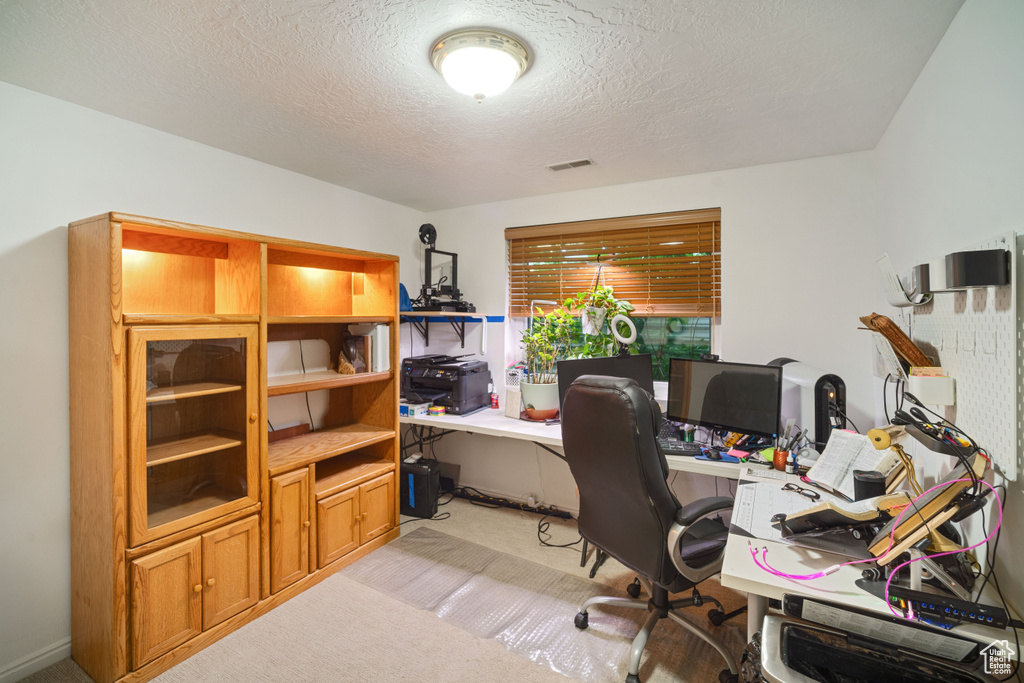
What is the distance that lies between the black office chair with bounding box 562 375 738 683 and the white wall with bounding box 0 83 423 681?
2235 millimetres

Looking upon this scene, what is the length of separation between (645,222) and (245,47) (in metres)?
2.39

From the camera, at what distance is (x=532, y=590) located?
2453mm

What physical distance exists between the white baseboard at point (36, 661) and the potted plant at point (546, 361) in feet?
8.10

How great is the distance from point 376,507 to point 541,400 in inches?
49.0

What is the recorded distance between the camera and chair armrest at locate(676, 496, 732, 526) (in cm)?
167

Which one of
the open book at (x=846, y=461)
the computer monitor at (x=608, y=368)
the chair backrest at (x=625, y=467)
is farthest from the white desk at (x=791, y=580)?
the computer monitor at (x=608, y=368)

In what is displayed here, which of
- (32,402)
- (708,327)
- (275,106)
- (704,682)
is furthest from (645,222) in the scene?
(32,402)

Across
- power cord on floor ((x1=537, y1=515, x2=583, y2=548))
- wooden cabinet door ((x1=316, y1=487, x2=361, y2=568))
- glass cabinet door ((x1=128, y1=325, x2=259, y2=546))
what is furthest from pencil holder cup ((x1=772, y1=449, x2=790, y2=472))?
glass cabinet door ((x1=128, y1=325, x2=259, y2=546))

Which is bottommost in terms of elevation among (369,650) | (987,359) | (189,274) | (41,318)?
(369,650)

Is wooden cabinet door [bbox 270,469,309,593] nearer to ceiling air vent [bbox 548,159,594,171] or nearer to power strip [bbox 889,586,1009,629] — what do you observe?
ceiling air vent [bbox 548,159,594,171]

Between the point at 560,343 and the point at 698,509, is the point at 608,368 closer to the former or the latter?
the point at 560,343

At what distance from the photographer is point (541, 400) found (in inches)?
119

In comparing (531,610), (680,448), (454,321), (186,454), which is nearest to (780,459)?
(680,448)

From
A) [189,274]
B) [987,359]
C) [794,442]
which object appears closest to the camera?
[987,359]
